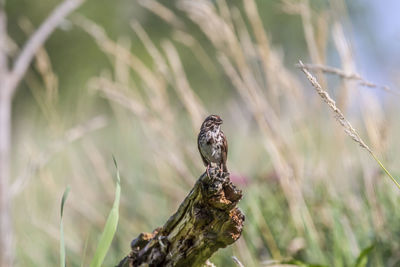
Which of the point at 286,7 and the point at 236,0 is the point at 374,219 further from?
the point at 236,0

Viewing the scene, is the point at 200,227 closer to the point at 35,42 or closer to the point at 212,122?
the point at 212,122

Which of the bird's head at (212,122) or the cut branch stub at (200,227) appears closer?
the cut branch stub at (200,227)

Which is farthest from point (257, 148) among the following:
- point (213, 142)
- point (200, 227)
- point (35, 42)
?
point (200, 227)

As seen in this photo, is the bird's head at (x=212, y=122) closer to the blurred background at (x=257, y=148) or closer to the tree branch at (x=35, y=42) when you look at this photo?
the blurred background at (x=257, y=148)

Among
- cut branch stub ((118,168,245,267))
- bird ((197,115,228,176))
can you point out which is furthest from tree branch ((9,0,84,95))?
cut branch stub ((118,168,245,267))

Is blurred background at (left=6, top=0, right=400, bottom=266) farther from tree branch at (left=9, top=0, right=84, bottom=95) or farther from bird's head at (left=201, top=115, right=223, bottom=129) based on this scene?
bird's head at (left=201, top=115, right=223, bottom=129)

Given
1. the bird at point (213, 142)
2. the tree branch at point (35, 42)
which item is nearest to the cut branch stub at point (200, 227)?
the bird at point (213, 142)
